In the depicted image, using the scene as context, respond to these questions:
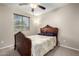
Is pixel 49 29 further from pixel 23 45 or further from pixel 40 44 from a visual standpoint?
pixel 23 45

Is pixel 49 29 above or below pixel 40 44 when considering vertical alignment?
above

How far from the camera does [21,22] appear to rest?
1565mm

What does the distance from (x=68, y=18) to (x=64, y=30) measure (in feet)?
0.82

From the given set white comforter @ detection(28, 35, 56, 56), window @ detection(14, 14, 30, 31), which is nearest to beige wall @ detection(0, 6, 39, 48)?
window @ detection(14, 14, 30, 31)

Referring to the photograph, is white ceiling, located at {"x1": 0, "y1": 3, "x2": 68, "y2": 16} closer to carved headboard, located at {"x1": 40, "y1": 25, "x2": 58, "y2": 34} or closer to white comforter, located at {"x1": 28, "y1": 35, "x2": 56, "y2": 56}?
carved headboard, located at {"x1": 40, "y1": 25, "x2": 58, "y2": 34}

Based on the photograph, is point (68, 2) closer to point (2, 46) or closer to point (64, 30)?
point (64, 30)

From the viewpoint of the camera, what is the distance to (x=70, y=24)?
1.65 metres

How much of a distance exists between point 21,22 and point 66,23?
0.89 metres

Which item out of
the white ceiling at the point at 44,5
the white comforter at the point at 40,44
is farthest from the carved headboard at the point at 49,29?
the white ceiling at the point at 44,5

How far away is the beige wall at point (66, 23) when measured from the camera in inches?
62.8

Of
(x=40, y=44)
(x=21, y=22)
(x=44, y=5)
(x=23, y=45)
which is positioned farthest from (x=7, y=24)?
(x=40, y=44)

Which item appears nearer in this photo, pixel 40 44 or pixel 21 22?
pixel 21 22

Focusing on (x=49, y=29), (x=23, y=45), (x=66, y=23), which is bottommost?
(x=23, y=45)

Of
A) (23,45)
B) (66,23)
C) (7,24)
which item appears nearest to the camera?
(7,24)
